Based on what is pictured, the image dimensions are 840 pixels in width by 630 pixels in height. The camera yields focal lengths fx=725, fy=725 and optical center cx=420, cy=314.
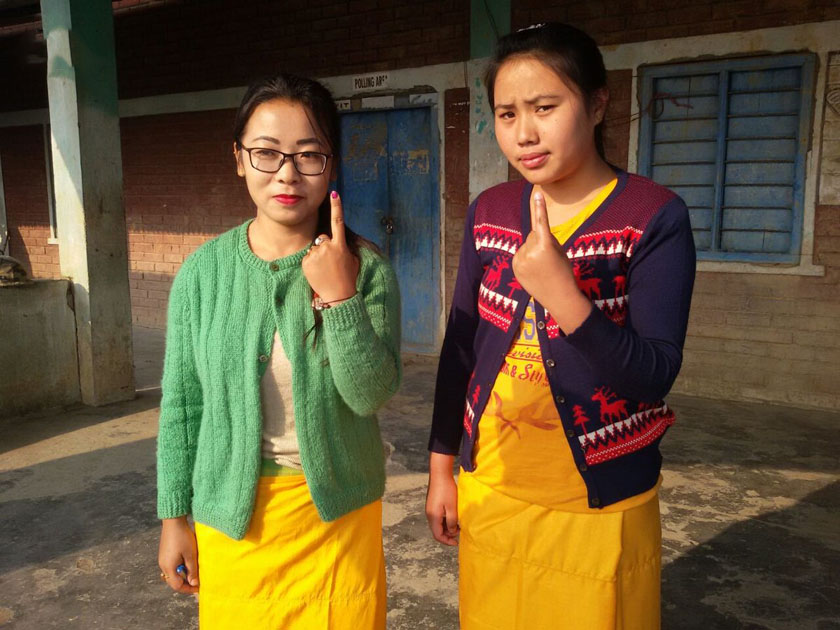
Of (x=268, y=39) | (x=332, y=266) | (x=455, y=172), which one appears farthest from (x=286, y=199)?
(x=268, y=39)

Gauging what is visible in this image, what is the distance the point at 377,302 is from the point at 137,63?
8253 millimetres

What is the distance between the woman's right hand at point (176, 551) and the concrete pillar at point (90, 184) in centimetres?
405

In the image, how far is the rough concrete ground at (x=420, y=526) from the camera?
2.63 metres

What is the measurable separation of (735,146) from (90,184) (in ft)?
14.9

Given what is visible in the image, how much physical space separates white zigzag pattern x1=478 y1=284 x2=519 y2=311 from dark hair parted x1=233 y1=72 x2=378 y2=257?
9.3 inches

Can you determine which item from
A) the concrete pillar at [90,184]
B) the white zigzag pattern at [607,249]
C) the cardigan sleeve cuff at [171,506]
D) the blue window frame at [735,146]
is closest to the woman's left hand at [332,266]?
the white zigzag pattern at [607,249]

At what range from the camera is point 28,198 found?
9.91m

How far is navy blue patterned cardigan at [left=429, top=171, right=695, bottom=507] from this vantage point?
1195 mm

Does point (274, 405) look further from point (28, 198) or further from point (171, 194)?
point (28, 198)

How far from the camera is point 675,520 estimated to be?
3.32m

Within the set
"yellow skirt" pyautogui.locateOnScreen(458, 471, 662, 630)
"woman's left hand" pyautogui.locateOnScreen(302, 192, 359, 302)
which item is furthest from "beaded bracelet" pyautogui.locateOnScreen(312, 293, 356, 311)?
"yellow skirt" pyautogui.locateOnScreen(458, 471, 662, 630)

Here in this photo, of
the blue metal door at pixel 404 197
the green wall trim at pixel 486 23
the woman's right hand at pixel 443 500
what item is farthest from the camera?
the blue metal door at pixel 404 197

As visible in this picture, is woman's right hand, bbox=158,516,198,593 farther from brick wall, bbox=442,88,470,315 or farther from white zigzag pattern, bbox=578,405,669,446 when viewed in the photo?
brick wall, bbox=442,88,470,315

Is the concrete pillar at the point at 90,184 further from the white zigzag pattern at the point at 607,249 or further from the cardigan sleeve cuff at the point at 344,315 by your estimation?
the white zigzag pattern at the point at 607,249
